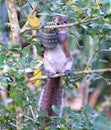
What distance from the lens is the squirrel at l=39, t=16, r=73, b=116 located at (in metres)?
1.98

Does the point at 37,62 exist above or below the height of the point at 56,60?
above

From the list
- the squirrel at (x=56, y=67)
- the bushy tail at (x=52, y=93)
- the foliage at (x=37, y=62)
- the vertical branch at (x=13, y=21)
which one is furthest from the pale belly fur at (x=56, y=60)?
the vertical branch at (x=13, y=21)

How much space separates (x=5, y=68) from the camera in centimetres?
129

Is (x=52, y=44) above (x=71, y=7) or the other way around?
the other way around

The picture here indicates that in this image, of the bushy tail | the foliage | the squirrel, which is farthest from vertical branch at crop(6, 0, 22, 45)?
the bushy tail

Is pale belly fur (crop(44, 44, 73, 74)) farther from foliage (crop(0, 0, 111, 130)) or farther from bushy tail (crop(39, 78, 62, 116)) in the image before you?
foliage (crop(0, 0, 111, 130))

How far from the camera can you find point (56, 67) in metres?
2.22

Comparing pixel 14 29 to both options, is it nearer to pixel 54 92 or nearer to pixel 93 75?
pixel 93 75

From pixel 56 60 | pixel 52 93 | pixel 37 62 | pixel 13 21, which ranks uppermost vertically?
pixel 13 21

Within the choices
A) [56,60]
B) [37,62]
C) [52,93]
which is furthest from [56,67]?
[37,62]

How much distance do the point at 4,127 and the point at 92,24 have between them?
0.59 m

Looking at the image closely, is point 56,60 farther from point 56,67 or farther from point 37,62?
point 37,62

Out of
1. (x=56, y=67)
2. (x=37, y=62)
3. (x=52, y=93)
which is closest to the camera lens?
(x=37, y=62)

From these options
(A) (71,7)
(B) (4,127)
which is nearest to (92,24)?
(A) (71,7)
